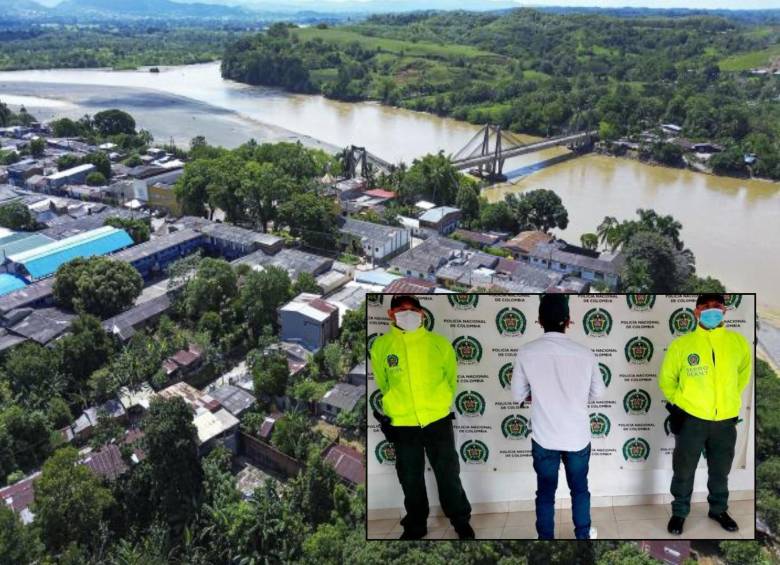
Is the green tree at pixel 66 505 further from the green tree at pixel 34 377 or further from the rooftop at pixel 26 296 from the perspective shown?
the rooftop at pixel 26 296

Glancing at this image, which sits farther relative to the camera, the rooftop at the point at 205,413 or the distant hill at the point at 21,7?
the distant hill at the point at 21,7

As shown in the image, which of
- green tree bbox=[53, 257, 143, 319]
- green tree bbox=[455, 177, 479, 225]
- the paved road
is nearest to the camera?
green tree bbox=[53, 257, 143, 319]

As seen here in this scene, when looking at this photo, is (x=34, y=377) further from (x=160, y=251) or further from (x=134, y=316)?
(x=160, y=251)

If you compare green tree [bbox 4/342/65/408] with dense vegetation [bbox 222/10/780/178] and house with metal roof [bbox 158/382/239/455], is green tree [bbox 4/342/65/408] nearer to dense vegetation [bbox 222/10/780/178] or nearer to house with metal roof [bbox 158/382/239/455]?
house with metal roof [bbox 158/382/239/455]

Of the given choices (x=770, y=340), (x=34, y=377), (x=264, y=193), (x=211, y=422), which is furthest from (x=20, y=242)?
(x=770, y=340)

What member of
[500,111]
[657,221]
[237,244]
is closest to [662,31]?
[500,111]

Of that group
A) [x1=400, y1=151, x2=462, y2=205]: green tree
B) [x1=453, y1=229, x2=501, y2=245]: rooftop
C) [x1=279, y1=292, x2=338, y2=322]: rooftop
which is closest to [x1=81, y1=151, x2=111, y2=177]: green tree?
[x1=400, y1=151, x2=462, y2=205]: green tree

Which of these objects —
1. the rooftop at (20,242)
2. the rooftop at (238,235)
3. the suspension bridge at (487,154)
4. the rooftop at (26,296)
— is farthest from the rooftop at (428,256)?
the rooftop at (20,242)
